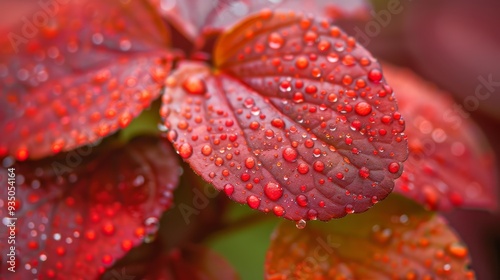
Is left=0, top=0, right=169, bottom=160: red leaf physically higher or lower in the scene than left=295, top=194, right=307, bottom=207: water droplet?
lower

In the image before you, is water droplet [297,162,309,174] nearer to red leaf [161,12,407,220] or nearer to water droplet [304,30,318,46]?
red leaf [161,12,407,220]

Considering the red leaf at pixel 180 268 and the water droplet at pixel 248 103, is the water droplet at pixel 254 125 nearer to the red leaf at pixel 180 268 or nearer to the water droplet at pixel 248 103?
the water droplet at pixel 248 103

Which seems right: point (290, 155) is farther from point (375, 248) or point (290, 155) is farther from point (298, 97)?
point (375, 248)

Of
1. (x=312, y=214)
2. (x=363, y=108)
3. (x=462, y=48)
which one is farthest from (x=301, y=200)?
(x=462, y=48)

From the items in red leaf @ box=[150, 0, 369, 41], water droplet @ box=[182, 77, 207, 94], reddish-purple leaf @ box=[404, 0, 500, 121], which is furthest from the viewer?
reddish-purple leaf @ box=[404, 0, 500, 121]

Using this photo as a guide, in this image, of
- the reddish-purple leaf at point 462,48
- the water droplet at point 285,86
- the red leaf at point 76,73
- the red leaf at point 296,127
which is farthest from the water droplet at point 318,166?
the reddish-purple leaf at point 462,48

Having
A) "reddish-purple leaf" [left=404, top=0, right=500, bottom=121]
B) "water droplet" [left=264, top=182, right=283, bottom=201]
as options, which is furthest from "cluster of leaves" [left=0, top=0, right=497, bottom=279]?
"reddish-purple leaf" [left=404, top=0, right=500, bottom=121]
